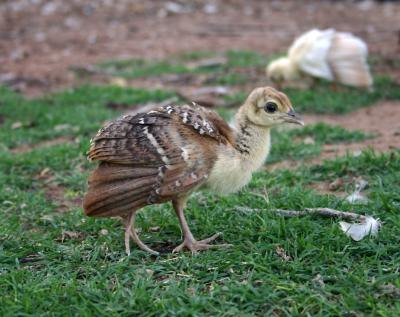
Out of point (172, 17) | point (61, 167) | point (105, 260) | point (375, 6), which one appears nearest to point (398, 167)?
point (105, 260)

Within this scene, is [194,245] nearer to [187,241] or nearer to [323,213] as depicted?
[187,241]

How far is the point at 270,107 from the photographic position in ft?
14.1

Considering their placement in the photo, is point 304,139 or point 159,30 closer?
point 304,139

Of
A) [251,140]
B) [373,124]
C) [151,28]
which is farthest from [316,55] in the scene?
[151,28]

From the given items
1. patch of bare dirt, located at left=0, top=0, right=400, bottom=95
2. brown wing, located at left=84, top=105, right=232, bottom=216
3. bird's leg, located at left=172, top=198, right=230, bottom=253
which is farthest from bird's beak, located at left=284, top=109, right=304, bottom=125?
patch of bare dirt, located at left=0, top=0, right=400, bottom=95

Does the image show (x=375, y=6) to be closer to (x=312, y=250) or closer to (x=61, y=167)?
(x=61, y=167)

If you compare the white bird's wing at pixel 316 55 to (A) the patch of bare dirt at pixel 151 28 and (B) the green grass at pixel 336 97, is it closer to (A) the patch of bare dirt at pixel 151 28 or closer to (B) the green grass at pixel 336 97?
(B) the green grass at pixel 336 97

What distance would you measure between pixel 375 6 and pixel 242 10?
3127 millimetres

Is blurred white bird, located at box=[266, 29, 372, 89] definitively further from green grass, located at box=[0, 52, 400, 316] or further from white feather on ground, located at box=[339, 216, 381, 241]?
white feather on ground, located at box=[339, 216, 381, 241]

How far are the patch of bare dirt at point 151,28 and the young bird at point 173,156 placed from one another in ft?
18.6

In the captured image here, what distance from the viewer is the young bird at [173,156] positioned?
13.2 ft

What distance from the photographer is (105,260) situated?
13.5ft

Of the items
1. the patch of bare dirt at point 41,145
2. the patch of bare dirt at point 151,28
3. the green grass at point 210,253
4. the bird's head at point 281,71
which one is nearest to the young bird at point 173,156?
the green grass at point 210,253

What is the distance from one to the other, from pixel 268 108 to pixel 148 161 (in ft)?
2.70
